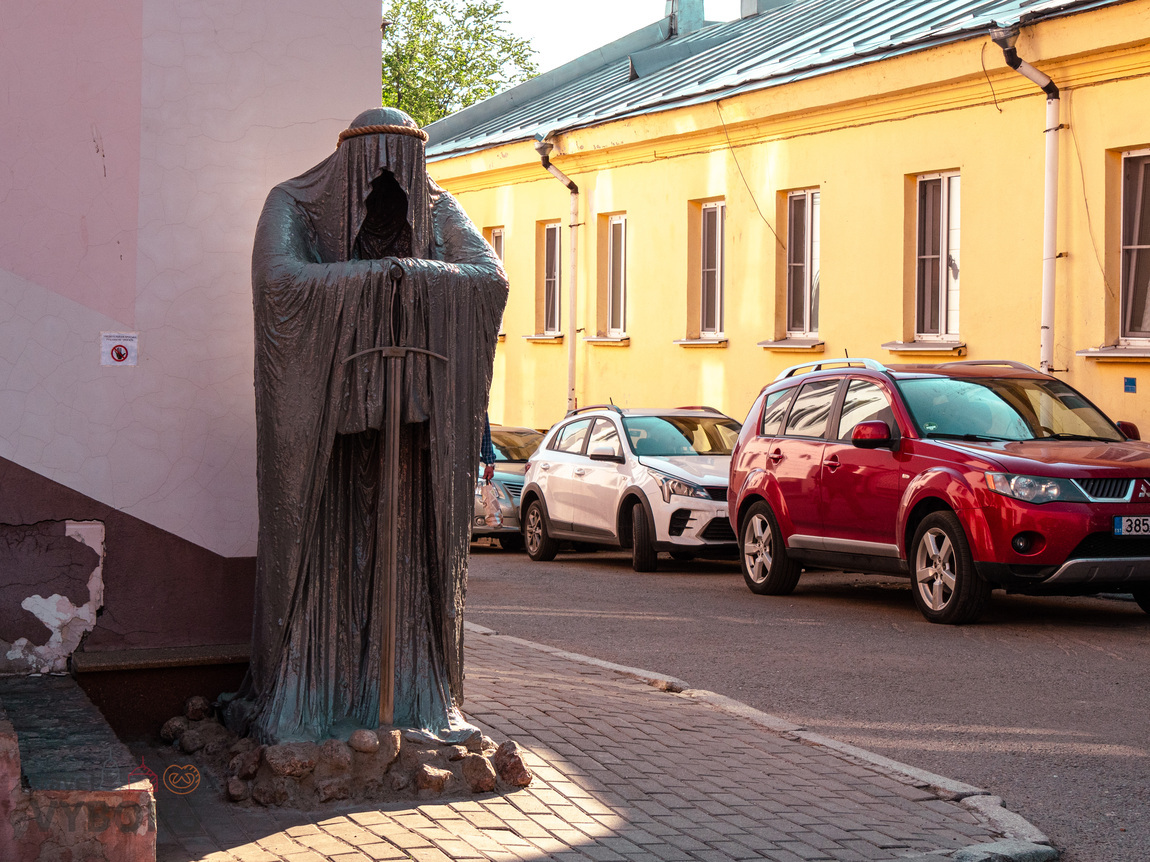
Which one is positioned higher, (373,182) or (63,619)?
(373,182)

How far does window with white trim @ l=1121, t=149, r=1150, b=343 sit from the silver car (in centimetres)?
702

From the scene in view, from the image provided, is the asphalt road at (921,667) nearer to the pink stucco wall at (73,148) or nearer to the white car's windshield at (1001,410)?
the white car's windshield at (1001,410)

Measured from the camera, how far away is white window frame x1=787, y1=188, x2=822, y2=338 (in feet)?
64.9

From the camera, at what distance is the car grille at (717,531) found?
15227 millimetres

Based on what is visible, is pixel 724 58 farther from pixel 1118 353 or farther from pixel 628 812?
pixel 628 812

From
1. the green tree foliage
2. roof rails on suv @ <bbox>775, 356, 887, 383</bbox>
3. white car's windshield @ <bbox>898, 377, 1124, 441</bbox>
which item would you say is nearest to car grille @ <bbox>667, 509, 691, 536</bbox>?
roof rails on suv @ <bbox>775, 356, 887, 383</bbox>

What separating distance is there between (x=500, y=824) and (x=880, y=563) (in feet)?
24.0

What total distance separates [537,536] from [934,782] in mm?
11765

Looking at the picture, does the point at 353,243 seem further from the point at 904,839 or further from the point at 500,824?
the point at 904,839

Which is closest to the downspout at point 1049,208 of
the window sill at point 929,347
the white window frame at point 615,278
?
the window sill at point 929,347

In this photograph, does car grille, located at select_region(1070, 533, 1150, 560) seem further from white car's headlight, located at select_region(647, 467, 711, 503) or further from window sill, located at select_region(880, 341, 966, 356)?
window sill, located at select_region(880, 341, 966, 356)

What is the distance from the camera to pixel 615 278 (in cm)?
2452

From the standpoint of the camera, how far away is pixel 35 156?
6348 mm

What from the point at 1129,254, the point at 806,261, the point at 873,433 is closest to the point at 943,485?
the point at 873,433
